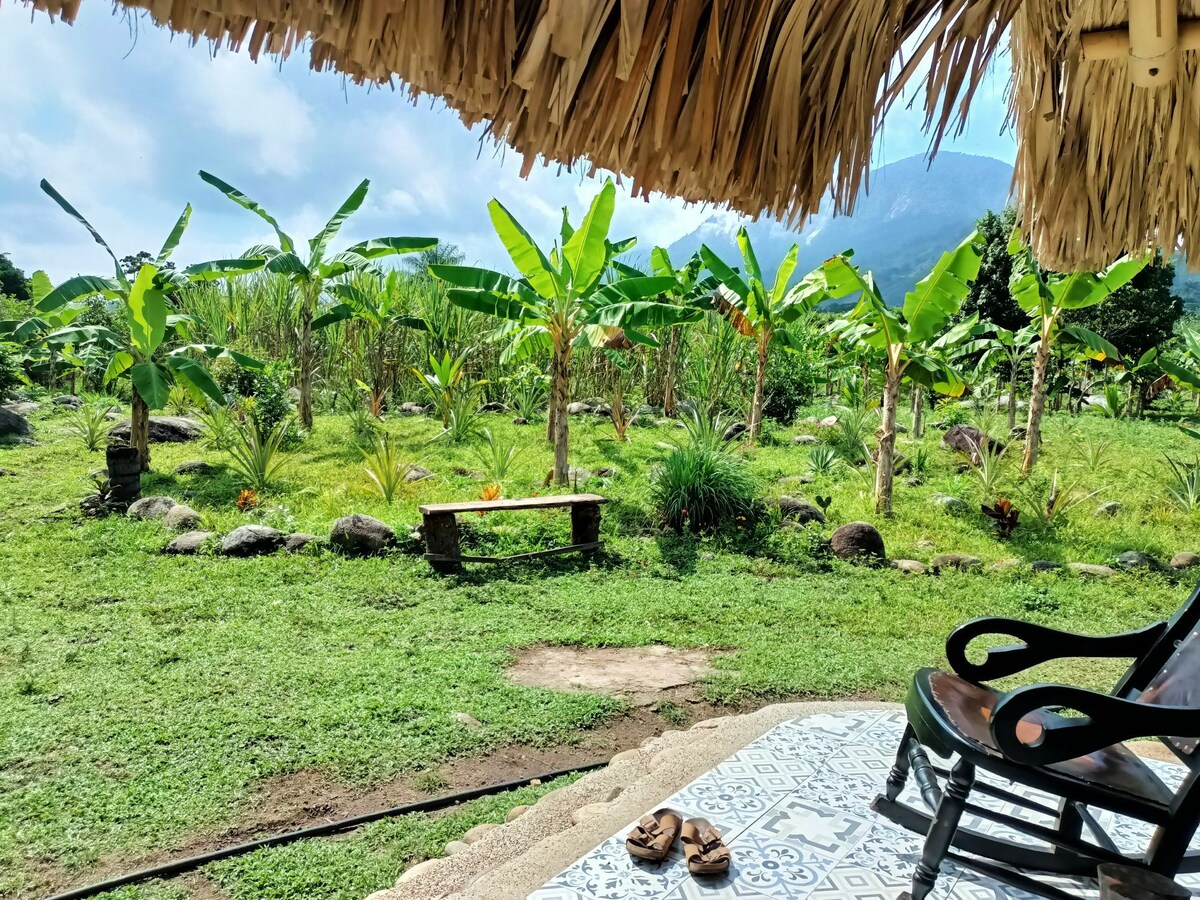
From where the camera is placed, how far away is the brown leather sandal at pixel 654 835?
6.43ft

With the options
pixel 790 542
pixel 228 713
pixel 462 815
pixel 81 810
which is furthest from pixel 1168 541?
pixel 81 810

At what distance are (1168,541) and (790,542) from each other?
10.6 ft

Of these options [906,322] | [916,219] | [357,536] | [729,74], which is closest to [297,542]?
[357,536]

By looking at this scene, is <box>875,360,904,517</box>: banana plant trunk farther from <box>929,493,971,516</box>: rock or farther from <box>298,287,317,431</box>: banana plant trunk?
<box>298,287,317,431</box>: banana plant trunk

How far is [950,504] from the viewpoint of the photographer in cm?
751

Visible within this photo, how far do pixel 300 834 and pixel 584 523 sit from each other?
12.5ft

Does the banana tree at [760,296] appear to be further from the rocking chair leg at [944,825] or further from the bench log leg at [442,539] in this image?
the rocking chair leg at [944,825]

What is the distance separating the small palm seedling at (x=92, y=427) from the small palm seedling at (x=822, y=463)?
27.7 feet

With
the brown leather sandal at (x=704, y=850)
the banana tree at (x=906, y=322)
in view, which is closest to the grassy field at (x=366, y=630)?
the banana tree at (x=906, y=322)

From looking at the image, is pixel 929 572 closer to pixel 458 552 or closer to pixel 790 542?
pixel 790 542

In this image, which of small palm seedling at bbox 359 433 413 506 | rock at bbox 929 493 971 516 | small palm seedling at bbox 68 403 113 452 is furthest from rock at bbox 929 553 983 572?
small palm seedling at bbox 68 403 113 452

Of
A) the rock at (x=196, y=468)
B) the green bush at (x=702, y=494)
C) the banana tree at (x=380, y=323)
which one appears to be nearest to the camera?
the green bush at (x=702, y=494)

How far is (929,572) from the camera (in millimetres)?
6012

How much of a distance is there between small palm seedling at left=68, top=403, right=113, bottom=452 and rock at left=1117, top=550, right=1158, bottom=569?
1060 centimetres
